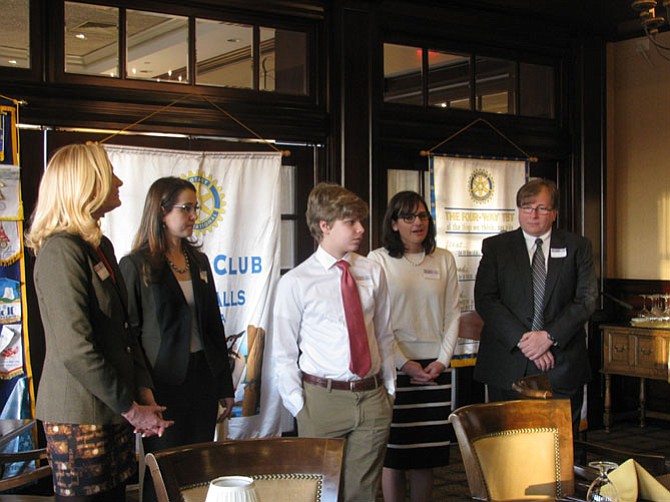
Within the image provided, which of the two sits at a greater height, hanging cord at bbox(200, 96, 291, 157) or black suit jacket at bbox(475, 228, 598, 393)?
hanging cord at bbox(200, 96, 291, 157)

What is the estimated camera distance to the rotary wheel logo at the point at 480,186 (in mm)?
5645

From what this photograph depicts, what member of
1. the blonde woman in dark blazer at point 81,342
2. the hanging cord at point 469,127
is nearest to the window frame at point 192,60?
the hanging cord at point 469,127

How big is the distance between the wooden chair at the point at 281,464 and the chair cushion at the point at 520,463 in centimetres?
54

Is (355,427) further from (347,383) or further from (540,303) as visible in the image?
(540,303)

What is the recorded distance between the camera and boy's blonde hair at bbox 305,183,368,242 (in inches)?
125

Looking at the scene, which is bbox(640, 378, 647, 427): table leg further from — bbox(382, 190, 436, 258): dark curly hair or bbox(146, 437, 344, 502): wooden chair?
bbox(146, 437, 344, 502): wooden chair

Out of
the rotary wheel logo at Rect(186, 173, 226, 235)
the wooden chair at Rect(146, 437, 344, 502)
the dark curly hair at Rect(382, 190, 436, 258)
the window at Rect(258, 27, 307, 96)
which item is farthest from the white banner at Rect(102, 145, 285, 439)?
the wooden chair at Rect(146, 437, 344, 502)

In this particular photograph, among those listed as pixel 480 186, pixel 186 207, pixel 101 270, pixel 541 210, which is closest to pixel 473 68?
pixel 480 186

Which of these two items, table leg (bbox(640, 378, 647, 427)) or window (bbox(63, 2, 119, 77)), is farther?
table leg (bbox(640, 378, 647, 427))

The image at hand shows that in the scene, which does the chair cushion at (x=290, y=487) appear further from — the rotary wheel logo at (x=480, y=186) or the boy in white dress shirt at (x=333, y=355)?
the rotary wheel logo at (x=480, y=186)

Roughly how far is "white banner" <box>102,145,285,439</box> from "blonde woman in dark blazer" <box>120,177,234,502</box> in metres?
1.24

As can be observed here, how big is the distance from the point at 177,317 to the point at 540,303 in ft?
6.17

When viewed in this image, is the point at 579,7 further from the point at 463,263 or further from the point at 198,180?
the point at 198,180

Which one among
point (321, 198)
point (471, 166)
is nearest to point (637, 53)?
point (471, 166)
